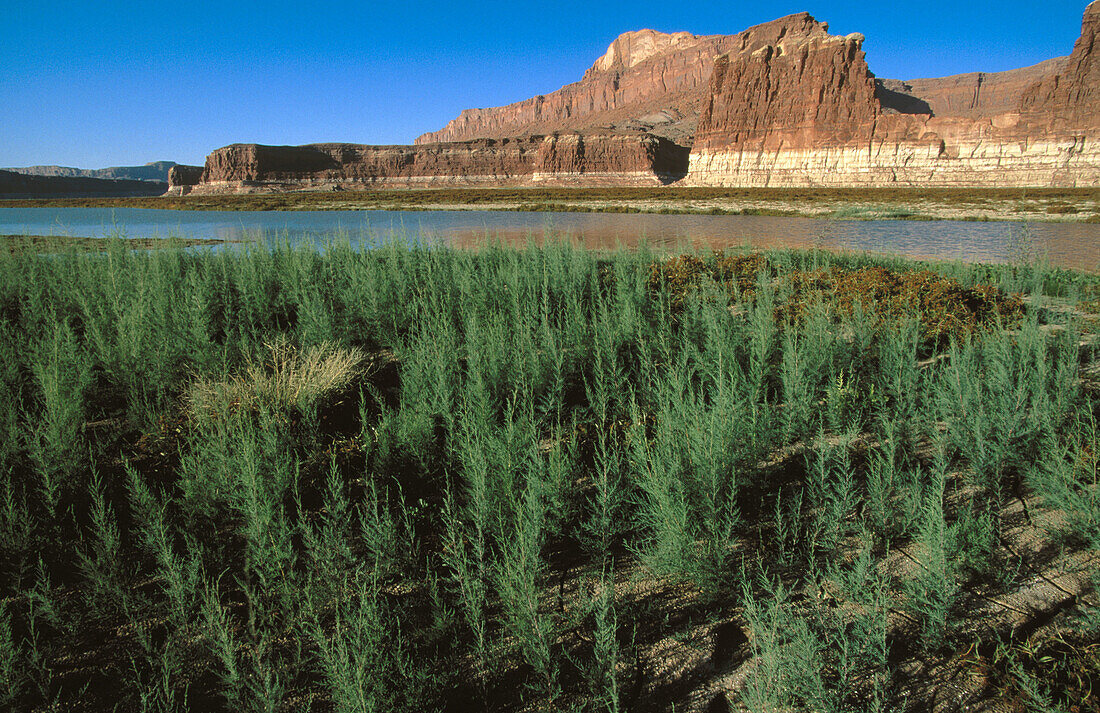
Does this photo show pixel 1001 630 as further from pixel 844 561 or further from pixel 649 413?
pixel 649 413

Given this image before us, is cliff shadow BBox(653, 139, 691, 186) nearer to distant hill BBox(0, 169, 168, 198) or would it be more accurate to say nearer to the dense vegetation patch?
the dense vegetation patch

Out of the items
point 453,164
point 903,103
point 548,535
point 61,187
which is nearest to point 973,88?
point 903,103

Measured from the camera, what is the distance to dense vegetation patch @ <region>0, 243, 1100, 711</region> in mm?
2350

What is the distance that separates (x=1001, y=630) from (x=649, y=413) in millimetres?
2654

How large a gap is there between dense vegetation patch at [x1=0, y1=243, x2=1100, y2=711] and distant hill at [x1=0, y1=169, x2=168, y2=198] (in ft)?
520

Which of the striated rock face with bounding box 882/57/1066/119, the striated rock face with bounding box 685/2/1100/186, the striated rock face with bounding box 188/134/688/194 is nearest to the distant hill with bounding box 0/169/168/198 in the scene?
the striated rock face with bounding box 188/134/688/194

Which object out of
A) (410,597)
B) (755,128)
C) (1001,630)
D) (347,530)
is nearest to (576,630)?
(410,597)

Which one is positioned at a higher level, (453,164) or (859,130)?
(453,164)

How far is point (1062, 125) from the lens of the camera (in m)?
58.6

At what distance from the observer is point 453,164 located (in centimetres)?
12494

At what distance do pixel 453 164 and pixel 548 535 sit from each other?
432ft

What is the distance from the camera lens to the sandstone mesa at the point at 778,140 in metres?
60.2

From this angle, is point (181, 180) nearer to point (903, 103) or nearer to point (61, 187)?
point (61, 187)

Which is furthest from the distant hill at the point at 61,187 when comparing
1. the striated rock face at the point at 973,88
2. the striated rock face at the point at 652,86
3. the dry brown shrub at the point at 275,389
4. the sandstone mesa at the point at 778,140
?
the striated rock face at the point at 973,88
